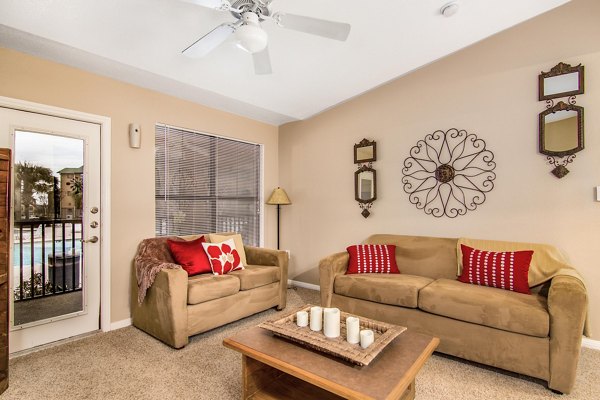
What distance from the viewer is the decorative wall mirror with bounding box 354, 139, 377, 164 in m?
Answer: 3.92

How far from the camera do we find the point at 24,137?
2.63 m

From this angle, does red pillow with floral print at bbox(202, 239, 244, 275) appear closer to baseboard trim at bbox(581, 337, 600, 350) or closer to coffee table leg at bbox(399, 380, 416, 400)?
coffee table leg at bbox(399, 380, 416, 400)

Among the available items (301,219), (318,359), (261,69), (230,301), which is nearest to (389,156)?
(301,219)

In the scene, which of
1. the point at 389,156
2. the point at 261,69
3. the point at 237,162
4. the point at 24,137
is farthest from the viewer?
the point at 237,162

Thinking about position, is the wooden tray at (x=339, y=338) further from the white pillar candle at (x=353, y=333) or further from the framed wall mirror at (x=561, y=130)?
the framed wall mirror at (x=561, y=130)

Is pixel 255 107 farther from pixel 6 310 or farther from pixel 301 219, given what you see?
pixel 6 310

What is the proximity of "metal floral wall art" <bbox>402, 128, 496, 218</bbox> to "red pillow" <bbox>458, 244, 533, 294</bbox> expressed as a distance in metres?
0.67

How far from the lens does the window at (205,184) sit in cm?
360

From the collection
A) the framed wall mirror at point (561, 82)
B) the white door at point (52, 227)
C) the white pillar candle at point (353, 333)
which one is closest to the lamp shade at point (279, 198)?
the white door at point (52, 227)

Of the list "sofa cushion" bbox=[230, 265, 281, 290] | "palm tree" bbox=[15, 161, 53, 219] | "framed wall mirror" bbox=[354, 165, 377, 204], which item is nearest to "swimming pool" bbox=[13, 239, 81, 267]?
"palm tree" bbox=[15, 161, 53, 219]

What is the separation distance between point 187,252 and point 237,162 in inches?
64.6

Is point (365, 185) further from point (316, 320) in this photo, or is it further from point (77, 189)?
point (77, 189)

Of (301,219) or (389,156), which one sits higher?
(389,156)

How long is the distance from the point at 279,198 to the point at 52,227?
2.51 meters
